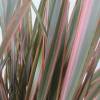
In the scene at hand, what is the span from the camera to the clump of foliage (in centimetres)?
24

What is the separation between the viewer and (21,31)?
17.1 inches

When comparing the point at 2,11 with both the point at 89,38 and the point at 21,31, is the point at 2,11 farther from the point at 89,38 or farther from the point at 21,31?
the point at 89,38

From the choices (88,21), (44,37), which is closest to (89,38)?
(88,21)

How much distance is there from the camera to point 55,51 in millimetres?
297

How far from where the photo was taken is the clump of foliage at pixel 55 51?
24 cm

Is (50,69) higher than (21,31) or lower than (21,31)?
lower

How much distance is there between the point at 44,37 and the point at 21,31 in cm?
10

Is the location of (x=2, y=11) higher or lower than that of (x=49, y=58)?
higher

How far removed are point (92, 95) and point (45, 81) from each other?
0.10m

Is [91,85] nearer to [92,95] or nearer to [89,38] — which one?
[92,95]

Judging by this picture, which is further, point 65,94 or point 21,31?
point 21,31

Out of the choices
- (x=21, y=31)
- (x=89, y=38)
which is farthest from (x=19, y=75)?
(x=89, y=38)

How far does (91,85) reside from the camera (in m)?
0.36

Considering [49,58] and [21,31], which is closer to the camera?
[49,58]
